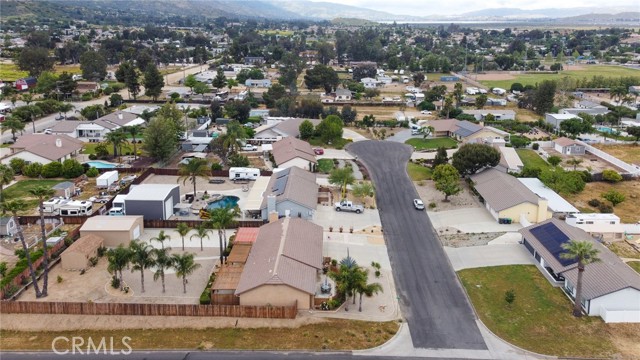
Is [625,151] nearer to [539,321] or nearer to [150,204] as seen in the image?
[539,321]

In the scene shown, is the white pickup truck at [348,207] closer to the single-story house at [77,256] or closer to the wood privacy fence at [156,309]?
the wood privacy fence at [156,309]

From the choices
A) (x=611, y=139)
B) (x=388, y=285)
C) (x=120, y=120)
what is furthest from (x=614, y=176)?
(x=120, y=120)

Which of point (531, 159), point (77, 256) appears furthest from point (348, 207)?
point (531, 159)

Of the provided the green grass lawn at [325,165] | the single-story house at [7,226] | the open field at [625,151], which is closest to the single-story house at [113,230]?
the single-story house at [7,226]

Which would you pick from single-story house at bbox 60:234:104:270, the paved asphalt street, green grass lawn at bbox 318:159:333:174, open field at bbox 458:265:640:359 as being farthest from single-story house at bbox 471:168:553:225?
single-story house at bbox 60:234:104:270

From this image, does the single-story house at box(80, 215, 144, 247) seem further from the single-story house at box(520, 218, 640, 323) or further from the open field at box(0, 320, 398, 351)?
the single-story house at box(520, 218, 640, 323)

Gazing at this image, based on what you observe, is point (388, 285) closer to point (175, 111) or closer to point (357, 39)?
point (175, 111)

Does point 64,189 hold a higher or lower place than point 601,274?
lower
